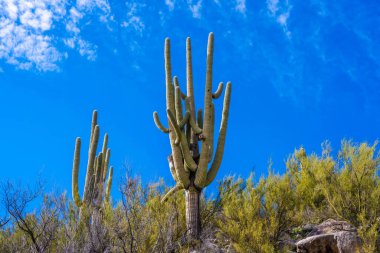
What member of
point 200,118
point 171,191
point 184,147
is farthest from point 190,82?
point 171,191

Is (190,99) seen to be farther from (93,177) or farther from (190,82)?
(93,177)

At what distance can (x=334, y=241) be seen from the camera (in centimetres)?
782

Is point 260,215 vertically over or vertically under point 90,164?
under

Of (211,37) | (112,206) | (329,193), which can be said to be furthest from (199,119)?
(329,193)

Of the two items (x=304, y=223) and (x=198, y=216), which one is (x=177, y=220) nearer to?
(x=198, y=216)

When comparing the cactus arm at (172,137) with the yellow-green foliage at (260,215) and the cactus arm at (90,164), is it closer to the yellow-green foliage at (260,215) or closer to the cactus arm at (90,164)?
the yellow-green foliage at (260,215)

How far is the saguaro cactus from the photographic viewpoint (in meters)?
9.84

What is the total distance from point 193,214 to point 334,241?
3.07 metres

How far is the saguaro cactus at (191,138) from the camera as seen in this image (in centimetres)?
984

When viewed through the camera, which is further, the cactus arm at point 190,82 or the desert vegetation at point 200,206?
the cactus arm at point 190,82

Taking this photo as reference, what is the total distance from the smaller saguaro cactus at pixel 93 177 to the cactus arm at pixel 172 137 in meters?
1.91

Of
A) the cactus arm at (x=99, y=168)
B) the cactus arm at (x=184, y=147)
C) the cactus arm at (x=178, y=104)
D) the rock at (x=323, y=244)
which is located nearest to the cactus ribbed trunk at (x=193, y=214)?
the cactus arm at (x=184, y=147)

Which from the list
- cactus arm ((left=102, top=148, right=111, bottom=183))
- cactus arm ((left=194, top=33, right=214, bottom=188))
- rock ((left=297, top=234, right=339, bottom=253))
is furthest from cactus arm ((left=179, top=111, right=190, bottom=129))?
rock ((left=297, top=234, right=339, bottom=253))

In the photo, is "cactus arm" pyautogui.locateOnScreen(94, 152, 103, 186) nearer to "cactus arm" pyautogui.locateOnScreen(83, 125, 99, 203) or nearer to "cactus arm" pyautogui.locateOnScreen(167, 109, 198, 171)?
"cactus arm" pyautogui.locateOnScreen(83, 125, 99, 203)
